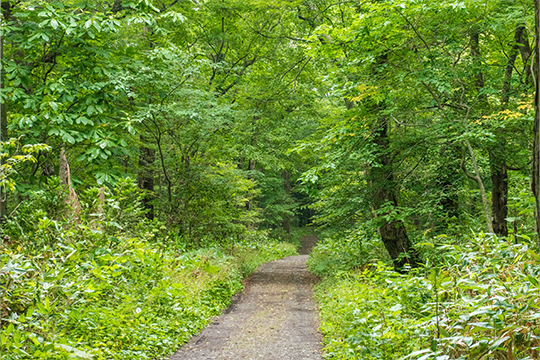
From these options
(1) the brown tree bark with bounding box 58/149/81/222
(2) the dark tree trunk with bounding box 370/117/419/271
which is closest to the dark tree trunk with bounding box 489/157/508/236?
(2) the dark tree trunk with bounding box 370/117/419/271

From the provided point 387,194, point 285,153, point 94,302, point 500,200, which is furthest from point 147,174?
point 500,200

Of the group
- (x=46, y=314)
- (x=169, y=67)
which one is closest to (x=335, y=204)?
(x=169, y=67)

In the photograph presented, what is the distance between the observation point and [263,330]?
21.8 ft

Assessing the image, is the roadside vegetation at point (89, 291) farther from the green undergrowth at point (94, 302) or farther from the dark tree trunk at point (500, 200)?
the dark tree trunk at point (500, 200)

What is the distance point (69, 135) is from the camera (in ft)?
20.9

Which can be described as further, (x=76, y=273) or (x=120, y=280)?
(x=120, y=280)

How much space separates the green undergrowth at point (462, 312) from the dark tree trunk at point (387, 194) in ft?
5.28

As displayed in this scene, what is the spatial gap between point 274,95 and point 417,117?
176 inches

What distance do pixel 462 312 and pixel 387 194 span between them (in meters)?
5.01

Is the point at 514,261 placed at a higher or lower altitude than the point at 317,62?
lower

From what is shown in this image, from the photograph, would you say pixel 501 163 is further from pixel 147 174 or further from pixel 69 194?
pixel 147 174

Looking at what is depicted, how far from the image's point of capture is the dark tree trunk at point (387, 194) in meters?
7.02

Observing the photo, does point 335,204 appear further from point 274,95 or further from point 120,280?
point 120,280

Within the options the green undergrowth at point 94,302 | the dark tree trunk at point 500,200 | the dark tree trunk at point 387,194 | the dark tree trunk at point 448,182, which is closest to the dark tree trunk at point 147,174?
the green undergrowth at point 94,302
